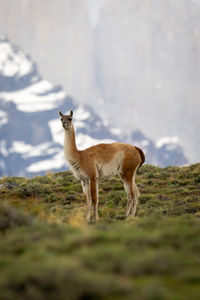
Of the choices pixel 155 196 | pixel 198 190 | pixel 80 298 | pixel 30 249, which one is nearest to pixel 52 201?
pixel 155 196

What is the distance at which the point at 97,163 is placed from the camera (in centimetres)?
1184

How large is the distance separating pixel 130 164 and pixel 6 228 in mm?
6202

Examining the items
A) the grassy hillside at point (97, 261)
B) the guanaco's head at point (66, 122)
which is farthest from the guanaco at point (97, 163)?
the grassy hillside at point (97, 261)

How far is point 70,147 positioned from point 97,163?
0.82 m

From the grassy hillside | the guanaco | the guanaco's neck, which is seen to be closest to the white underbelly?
the guanaco

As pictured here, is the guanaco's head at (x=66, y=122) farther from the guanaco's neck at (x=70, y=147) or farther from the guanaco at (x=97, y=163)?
the guanaco's neck at (x=70, y=147)

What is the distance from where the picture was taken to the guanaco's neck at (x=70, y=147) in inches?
458

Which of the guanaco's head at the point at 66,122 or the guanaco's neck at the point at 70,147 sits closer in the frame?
the guanaco's neck at the point at 70,147

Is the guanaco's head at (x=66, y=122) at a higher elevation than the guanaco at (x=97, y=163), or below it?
higher

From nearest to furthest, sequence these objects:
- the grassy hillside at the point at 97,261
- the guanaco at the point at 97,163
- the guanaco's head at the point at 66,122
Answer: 1. the grassy hillside at the point at 97,261
2. the guanaco at the point at 97,163
3. the guanaco's head at the point at 66,122

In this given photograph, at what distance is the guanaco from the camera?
11541 mm

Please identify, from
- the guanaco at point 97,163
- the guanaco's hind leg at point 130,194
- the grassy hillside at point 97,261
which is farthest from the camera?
the guanaco's hind leg at point 130,194

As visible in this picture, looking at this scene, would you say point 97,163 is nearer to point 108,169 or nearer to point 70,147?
point 108,169

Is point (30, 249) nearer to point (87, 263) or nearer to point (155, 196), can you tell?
point (87, 263)
